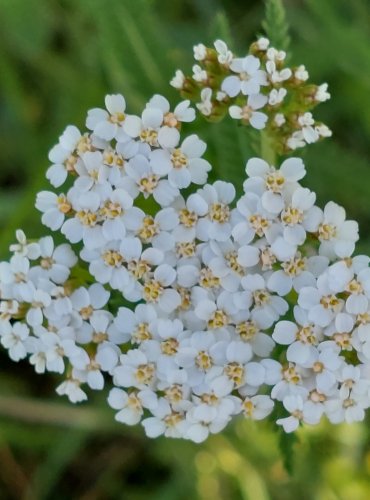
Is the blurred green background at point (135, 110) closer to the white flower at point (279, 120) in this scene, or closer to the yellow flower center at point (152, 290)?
the white flower at point (279, 120)

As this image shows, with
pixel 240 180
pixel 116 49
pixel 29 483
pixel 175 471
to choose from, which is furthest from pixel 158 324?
pixel 29 483

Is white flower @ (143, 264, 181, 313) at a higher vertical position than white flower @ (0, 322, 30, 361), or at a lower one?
higher

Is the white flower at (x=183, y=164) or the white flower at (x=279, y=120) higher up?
the white flower at (x=279, y=120)

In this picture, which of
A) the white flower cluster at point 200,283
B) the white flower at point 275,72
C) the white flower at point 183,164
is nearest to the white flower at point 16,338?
the white flower cluster at point 200,283

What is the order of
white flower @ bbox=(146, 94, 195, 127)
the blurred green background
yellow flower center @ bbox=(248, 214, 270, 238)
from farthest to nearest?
the blurred green background < white flower @ bbox=(146, 94, 195, 127) < yellow flower center @ bbox=(248, 214, 270, 238)

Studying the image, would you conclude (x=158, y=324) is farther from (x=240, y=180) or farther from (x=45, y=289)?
(x=240, y=180)

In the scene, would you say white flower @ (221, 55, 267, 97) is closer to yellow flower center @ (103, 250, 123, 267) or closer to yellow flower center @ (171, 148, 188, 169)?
yellow flower center @ (171, 148, 188, 169)

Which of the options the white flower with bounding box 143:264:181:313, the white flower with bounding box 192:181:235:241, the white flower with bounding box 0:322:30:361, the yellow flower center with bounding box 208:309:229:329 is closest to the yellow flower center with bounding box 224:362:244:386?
the yellow flower center with bounding box 208:309:229:329
